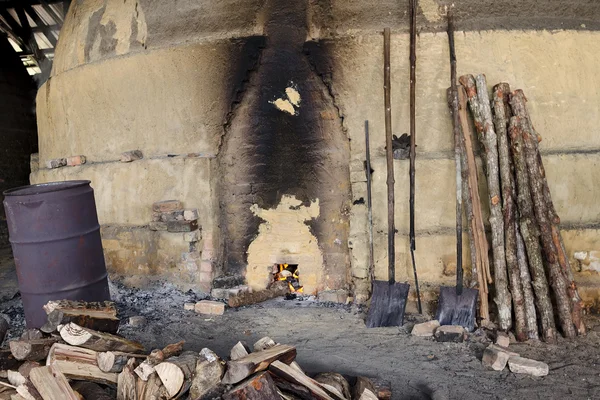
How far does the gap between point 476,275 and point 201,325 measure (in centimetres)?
232

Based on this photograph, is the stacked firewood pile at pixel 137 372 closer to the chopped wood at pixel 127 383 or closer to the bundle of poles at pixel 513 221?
the chopped wood at pixel 127 383

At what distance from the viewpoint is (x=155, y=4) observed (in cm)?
498

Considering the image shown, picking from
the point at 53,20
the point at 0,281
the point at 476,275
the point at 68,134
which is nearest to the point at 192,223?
the point at 68,134

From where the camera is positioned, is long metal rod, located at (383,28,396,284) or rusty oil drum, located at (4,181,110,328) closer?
rusty oil drum, located at (4,181,110,328)

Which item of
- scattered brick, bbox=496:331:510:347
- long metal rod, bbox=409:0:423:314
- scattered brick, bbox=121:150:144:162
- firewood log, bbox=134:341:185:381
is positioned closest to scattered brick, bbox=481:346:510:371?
scattered brick, bbox=496:331:510:347

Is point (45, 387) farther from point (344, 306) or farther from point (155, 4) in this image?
point (155, 4)

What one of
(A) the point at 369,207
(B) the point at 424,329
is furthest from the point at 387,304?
(A) the point at 369,207

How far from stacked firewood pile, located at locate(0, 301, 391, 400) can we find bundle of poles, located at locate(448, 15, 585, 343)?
1.48 metres

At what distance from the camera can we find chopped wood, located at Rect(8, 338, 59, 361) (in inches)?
104

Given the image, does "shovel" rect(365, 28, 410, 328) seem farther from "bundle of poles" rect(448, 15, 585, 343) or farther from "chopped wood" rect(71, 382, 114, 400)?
"chopped wood" rect(71, 382, 114, 400)

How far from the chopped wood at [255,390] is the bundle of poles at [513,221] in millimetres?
2186

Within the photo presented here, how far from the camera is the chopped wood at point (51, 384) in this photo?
2.47 m

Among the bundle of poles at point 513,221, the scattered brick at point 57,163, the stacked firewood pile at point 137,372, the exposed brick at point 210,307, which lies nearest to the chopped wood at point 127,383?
the stacked firewood pile at point 137,372

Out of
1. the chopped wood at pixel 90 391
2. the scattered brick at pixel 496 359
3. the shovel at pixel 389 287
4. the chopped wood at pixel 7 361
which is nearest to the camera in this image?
the chopped wood at pixel 90 391
